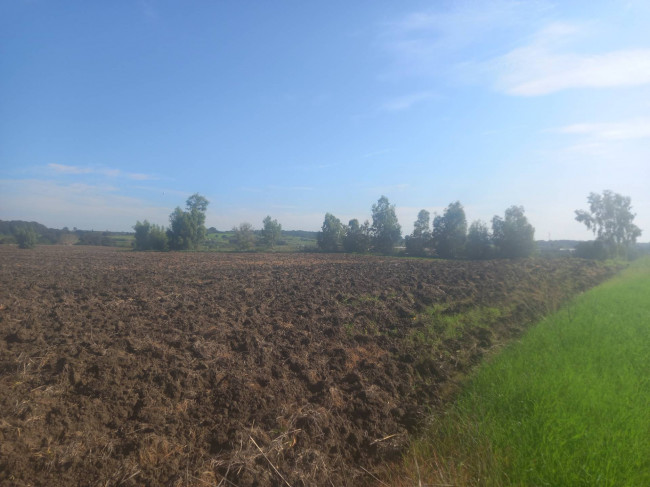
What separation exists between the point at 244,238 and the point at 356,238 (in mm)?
18479

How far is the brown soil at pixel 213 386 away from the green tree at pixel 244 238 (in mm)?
47514

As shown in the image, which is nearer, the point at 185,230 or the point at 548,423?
the point at 548,423

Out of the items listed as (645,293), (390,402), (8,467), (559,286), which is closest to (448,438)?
(390,402)

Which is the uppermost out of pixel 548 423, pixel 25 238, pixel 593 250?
pixel 25 238

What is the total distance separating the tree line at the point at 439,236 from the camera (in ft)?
140

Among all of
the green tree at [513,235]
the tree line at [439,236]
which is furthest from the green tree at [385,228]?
the green tree at [513,235]

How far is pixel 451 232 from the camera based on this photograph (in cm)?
4759

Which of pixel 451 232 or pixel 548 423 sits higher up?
pixel 451 232

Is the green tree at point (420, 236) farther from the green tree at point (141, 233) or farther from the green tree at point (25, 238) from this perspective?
the green tree at point (25, 238)

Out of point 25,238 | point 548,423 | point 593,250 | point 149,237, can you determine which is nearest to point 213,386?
point 548,423

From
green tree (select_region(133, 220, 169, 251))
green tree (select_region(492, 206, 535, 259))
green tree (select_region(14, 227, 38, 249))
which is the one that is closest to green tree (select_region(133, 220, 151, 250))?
green tree (select_region(133, 220, 169, 251))

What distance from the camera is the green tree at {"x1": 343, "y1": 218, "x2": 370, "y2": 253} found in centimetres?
5703

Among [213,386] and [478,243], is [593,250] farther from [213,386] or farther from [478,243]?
[213,386]

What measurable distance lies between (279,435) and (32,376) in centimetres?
373
